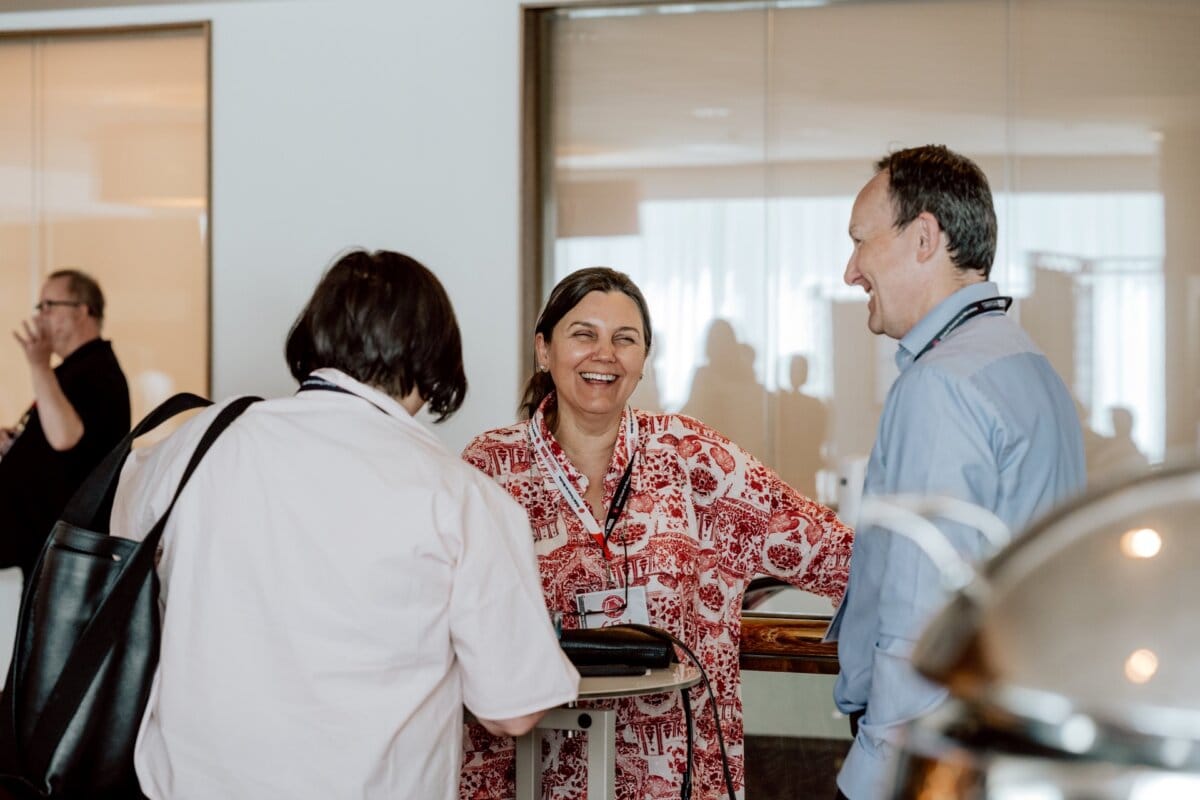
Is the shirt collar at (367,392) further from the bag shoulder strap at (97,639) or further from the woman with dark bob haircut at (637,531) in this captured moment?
the woman with dark bob haircut at (637,531)

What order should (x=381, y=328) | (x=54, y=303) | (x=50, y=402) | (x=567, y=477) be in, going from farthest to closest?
(x=54, y=303) → (x=50, y=402) → (x=567, y=477) → (x=381, y=328)

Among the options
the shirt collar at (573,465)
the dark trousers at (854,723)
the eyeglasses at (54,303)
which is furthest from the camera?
the eyeglasses at (54,303)

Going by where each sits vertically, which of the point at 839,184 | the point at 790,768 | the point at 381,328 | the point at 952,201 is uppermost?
the point at 839,184

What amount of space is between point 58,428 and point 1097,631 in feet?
13.3

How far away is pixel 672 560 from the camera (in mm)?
2467

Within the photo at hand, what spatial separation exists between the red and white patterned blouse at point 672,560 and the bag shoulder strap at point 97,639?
92 centimetres

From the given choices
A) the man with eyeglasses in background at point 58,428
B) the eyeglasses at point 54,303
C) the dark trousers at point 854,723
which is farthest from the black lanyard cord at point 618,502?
the eyeglasses at point 54,303

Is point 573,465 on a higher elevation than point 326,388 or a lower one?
lower

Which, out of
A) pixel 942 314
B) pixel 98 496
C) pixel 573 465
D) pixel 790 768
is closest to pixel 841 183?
pixel 790 768

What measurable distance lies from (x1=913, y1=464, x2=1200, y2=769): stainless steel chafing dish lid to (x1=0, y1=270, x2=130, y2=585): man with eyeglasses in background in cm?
387

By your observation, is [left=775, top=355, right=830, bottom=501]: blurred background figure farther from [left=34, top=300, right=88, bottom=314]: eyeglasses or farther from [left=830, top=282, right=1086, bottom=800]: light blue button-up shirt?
[left=830, top=282, right=1086, bottom=800]: light blue button-up shirt

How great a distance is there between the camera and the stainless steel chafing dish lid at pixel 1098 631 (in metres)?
0.60

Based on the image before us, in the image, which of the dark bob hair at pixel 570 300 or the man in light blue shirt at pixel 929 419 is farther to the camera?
A: the dark bob hair at pixel 570 300

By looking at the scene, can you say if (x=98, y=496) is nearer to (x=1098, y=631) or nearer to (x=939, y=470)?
(x=939, y=470)
